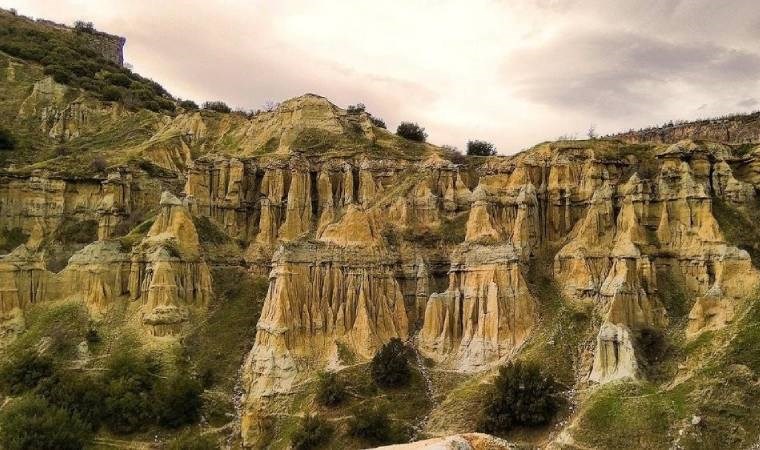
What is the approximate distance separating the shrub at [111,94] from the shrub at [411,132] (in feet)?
124

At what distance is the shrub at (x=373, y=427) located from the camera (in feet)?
107

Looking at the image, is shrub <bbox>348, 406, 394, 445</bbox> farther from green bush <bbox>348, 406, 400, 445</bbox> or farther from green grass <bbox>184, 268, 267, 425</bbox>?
green grass <bbox>184, 268, 267, 425</bbox>

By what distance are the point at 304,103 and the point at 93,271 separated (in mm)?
25586

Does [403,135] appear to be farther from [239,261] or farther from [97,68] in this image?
[97,68]

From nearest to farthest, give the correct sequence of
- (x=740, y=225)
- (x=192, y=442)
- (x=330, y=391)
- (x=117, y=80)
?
1. (x=192, y=442)
2. (x=330, y=391)
3. (x=740, y=225)
4. (x=117, y=80)

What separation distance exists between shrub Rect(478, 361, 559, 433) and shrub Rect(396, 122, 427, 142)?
122ft

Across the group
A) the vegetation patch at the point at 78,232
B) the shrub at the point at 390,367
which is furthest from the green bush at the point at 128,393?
the vegetation patch at the point at 78,232

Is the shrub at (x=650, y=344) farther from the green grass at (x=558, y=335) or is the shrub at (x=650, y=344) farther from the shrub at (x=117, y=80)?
the shrub at (x=117, y=80)

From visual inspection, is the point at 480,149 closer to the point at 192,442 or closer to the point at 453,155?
the point at 453,155

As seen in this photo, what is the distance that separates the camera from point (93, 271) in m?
45.6

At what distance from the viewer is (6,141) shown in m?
65.9

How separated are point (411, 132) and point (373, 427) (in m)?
39.3

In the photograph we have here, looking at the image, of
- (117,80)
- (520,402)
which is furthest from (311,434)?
(117,80)

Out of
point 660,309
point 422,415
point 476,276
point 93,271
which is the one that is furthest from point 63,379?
point 660,309
